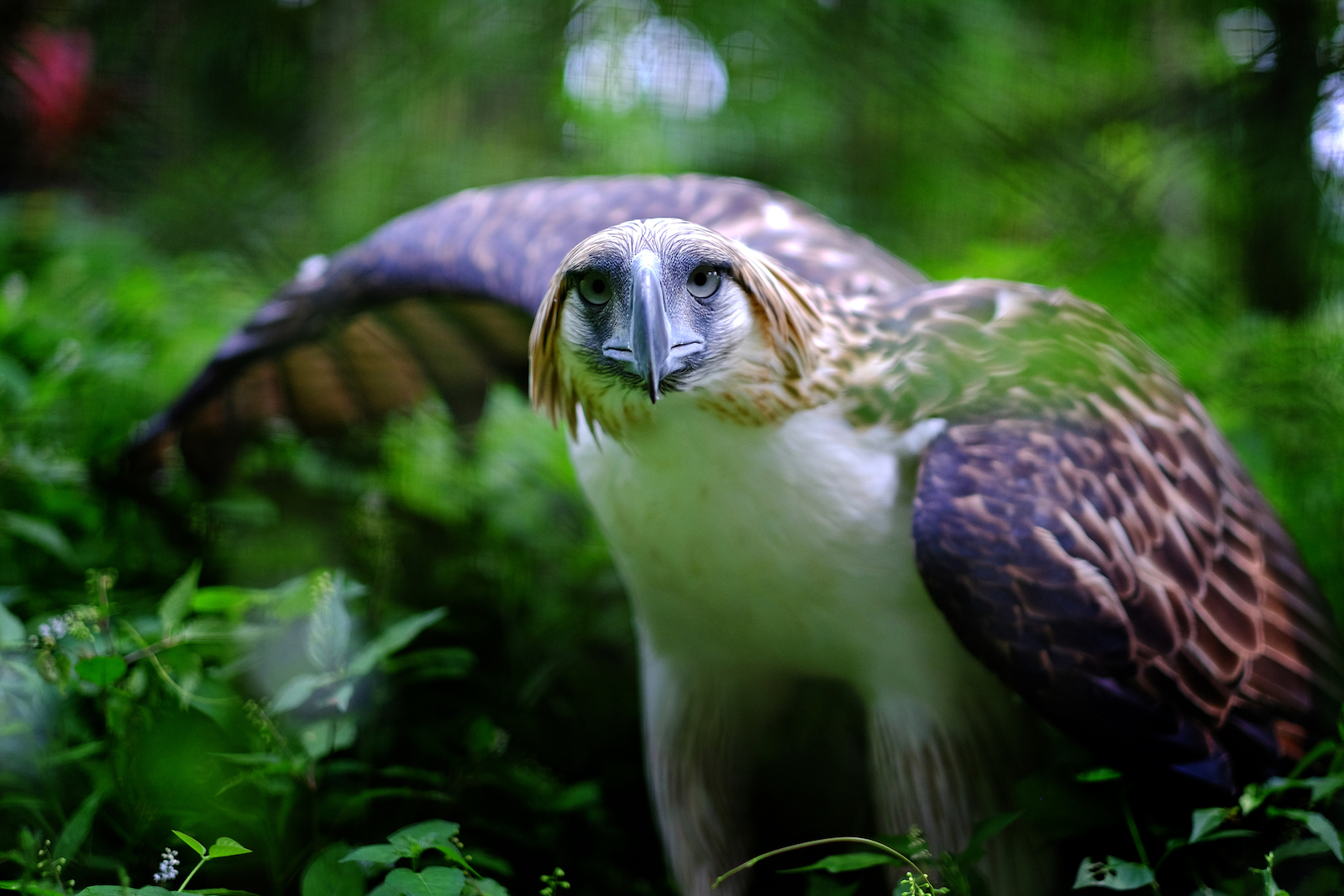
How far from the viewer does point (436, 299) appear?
2693mm

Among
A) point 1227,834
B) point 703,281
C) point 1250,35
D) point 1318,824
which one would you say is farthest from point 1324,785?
point 1250,35

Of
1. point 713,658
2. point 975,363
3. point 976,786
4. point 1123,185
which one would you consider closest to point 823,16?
point 1123,185

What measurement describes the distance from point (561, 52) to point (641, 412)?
191cm

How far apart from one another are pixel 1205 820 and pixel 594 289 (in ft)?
4.50

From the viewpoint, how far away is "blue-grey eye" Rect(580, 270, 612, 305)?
5.35 feet

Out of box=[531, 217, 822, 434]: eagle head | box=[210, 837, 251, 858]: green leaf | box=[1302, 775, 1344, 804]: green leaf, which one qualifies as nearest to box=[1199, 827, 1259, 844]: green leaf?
box=[1302, 775, 1344, 804]: green leaf

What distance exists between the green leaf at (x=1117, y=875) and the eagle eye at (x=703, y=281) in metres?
1.15

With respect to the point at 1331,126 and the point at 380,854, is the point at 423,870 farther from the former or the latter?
the point at 1331,126

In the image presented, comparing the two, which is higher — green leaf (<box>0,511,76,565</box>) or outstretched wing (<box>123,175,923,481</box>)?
outstretched wing (<box>123,175,923,481</box>)

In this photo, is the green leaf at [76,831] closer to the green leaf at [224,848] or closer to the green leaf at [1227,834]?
the green leaf at [224,848]

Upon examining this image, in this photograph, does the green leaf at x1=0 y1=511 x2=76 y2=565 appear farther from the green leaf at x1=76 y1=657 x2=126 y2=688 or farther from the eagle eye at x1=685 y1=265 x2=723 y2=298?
the eagle eye at x1=685 y1=265 x2=723 y2=298

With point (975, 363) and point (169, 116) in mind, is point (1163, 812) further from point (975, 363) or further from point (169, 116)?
point (169, 116)

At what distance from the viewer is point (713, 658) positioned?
7.34ft

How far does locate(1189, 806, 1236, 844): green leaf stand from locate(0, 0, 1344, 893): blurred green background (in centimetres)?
17
